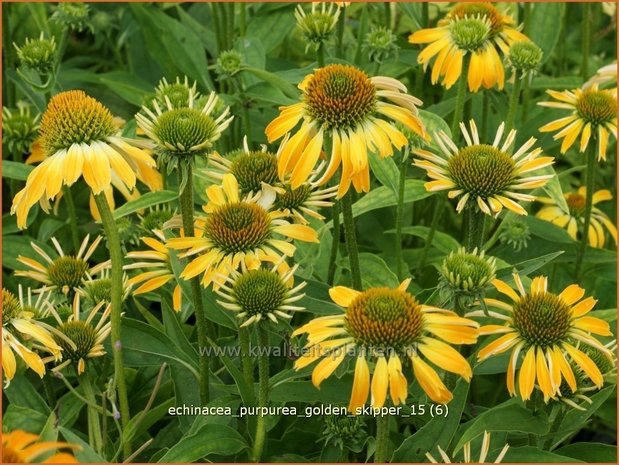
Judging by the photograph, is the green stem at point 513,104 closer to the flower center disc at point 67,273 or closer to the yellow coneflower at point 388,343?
the yellow coneflower at point 388,343

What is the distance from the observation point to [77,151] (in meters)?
1.25

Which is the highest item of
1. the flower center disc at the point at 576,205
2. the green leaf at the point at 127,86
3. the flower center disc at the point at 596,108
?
the green leaf at the point at 127,86

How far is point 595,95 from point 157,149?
88 centimetres

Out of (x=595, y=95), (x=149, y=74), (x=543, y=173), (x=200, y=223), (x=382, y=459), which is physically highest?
(x=149, y=74)

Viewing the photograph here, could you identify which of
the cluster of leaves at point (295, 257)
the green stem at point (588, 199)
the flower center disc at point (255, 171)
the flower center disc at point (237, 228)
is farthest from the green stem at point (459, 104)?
the flower center disc at point (237, 228)

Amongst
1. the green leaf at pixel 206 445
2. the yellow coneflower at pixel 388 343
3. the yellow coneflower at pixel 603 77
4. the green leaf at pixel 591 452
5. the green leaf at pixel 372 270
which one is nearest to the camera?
the yellow coneflower at pixel 388 343

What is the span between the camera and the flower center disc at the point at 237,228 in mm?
1251

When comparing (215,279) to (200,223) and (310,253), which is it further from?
(310,253)

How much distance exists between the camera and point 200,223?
51.3 inches

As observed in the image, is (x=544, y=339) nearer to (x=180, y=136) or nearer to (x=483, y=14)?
(x=180, y=136)

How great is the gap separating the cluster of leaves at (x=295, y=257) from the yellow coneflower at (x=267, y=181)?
0.09 metres

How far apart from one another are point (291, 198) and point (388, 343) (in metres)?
0.39

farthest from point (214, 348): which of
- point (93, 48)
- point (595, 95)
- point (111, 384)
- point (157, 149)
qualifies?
point (93, 48)

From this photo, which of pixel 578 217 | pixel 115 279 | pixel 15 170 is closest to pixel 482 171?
pixel 115 279
